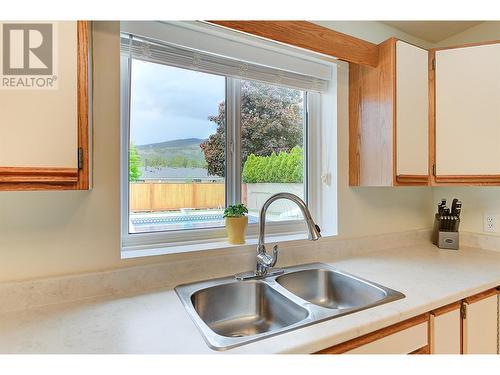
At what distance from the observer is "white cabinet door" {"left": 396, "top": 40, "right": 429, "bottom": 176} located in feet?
4.82

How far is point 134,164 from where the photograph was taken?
1.32 m

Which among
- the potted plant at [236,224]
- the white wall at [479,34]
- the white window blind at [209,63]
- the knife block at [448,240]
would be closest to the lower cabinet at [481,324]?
the knife block at [448,240]

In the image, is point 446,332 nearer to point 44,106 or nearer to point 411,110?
point 411,110

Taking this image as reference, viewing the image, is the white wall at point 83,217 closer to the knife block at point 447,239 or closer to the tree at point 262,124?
the tree at point 262,124

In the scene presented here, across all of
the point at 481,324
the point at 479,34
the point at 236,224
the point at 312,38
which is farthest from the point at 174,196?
the point at 479,34

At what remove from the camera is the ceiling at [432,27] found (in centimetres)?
178

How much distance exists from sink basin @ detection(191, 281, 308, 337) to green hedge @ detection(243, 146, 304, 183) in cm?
61

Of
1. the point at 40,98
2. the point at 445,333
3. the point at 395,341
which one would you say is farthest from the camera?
the point at 445,333

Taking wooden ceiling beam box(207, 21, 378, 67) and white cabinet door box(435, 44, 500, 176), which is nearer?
wooden ceiling beam box(207, 21, 378, 67)

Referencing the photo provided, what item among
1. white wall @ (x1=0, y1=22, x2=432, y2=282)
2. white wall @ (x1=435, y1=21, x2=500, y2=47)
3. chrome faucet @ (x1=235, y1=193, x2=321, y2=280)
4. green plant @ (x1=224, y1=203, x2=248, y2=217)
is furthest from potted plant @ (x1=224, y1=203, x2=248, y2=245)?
white wall @ (x1=435, y1=21, x2=500, y2=47)

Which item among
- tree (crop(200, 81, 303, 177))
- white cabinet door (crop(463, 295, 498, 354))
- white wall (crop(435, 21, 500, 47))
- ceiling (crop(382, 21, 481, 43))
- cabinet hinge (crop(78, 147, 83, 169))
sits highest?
ceiling (crop(382, 21, 481, 43))

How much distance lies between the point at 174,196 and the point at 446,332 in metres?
1.28

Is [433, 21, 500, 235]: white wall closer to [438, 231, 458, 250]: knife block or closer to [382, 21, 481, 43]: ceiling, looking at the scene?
[382, 21, 481, 43]: ceiling
